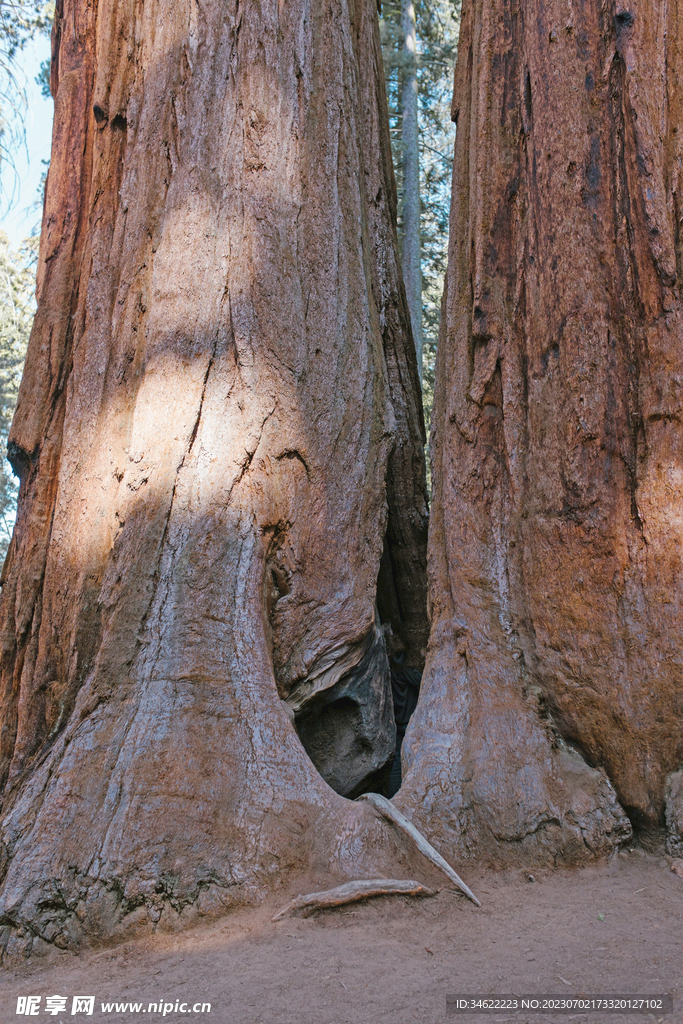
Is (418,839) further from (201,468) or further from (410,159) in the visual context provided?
(410,159)

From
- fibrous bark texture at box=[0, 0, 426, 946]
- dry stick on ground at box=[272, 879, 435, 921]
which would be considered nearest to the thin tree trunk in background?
fibrous bark texture at box=[0, 0, 426, 946]

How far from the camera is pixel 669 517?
280cm

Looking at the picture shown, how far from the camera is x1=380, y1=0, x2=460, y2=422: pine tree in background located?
1560cm

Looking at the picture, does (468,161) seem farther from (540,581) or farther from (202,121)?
(540,581)

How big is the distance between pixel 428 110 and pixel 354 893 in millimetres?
19665

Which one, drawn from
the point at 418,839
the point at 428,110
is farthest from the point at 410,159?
the point at 418,839

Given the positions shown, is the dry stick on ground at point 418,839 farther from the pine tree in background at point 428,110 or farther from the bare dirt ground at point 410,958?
the pine tree in background at point 428,110

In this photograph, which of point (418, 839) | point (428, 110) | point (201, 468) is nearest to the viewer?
point (418, 839)

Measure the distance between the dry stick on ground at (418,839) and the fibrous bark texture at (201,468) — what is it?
8 cm

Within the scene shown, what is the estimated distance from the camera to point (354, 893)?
239cm

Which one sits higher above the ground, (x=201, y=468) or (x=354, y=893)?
(x=201, y=468)

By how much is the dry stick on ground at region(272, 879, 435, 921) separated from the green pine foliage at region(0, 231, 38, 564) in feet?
71.1

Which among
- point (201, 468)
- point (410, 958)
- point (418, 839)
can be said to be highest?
point (201, 468)

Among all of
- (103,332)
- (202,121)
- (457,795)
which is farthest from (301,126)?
(457,795)
